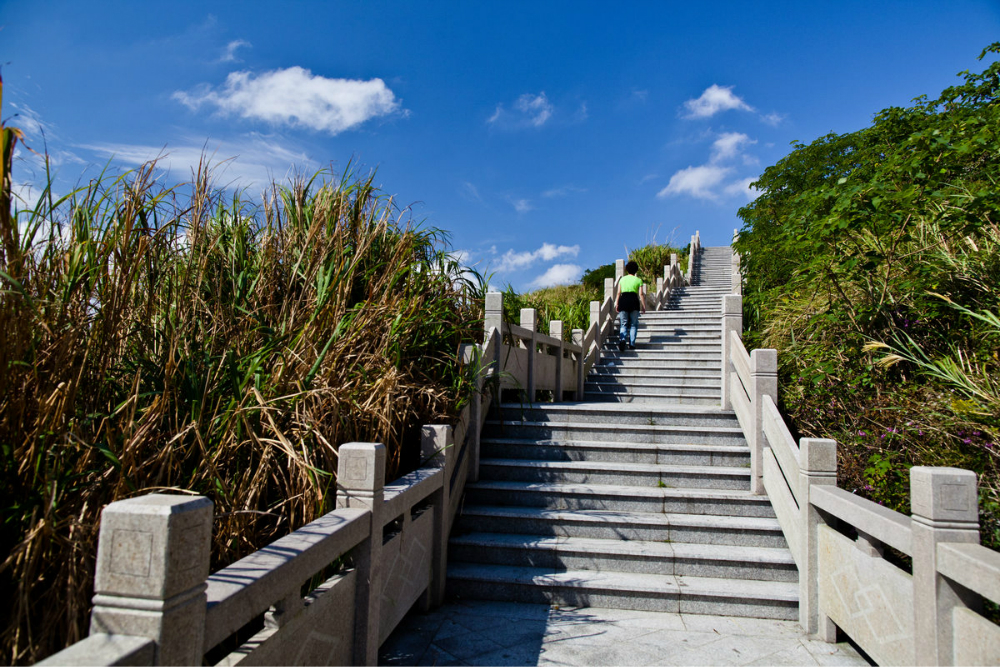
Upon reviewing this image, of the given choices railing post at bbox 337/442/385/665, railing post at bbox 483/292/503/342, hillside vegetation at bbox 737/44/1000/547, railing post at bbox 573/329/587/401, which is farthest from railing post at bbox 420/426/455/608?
railing post at bbox 573/329/587/401

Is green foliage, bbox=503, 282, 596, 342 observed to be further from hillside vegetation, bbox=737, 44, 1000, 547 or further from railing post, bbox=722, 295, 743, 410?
hillside vegetation, bbox=737, 44, 1000, 547

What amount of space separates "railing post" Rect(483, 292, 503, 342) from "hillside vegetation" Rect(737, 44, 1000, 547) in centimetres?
322

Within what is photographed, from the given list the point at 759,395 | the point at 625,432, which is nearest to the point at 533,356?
the point at 625,432

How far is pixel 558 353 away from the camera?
815cm

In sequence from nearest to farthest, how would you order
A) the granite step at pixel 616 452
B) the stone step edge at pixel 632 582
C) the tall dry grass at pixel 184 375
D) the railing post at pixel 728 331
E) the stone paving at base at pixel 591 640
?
the tall dry grass at pixel 184 375 → the stone paving at base at pixel 591 640 → the stone step edge at pixel 632 582 → the granite step at pixel 616 452 → the railing post at pixel 728 331

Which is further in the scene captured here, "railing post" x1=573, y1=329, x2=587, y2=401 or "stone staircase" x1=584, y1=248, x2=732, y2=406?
"railing post" x1=573, y1=329, x2=587, y2=401

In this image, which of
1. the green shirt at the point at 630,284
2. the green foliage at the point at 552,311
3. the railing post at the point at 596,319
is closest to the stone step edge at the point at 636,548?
the green foliage at the point at 552,311

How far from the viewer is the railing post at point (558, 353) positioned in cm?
807

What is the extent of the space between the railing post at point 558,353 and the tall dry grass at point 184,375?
341cm

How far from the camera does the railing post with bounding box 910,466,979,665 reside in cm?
270

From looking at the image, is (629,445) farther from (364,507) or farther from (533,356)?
(364,507)

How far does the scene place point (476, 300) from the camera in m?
6.46

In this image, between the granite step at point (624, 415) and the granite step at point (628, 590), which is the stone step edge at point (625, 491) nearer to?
the granite step at point (628, 590)

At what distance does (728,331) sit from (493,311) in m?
2.97
